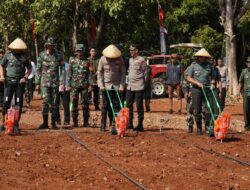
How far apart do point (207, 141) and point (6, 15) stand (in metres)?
26.0

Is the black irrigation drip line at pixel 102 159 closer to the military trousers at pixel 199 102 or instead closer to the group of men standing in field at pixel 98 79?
the group of men standing in field at pixel 98 79

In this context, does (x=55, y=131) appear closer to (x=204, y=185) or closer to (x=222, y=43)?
(x=204, y=185)

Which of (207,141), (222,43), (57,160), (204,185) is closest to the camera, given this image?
(204,185)

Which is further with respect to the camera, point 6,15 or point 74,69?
point 6,15

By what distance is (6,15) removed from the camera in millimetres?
38312

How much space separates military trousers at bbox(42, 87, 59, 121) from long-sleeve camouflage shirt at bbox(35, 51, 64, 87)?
0.40 feet

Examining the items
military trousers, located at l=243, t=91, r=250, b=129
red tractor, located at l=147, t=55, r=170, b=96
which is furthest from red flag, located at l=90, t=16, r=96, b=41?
military trousers, located at l=243, t=91, r=250, b=129

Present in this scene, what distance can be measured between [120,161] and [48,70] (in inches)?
183

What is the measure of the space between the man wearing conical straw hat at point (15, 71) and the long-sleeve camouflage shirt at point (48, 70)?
411mm

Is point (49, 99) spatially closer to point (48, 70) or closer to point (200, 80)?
point (48, 70)

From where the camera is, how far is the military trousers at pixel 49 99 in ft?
50.9

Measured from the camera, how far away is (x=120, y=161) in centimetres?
1145

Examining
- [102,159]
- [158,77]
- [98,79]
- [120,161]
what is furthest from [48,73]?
[158,77]

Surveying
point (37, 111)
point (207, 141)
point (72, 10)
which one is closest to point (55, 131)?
point (207, 141)
